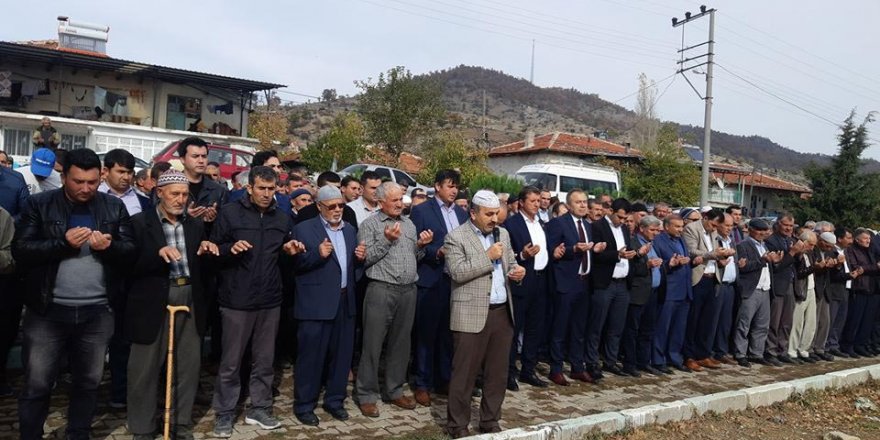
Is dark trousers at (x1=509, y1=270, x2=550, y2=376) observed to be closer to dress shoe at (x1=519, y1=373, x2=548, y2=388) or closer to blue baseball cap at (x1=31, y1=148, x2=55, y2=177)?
dress shoe at (x1=519, y1=373, x2=548, y2=388)

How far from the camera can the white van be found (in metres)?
21.5

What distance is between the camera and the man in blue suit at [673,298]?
8039 mm

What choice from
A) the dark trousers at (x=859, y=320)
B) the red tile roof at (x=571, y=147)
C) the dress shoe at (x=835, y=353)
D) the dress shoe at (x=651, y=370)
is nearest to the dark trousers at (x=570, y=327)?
the dress shoe at (x=651, y=370)

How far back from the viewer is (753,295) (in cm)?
891

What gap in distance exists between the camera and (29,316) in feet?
13.6

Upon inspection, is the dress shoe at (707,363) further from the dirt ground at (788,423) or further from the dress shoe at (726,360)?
the dirt ground at (788,423)

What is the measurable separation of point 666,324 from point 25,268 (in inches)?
268

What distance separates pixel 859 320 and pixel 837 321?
55 cm

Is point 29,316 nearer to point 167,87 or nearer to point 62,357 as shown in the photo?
point 62,357

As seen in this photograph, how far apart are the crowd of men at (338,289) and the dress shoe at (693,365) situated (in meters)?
0.02

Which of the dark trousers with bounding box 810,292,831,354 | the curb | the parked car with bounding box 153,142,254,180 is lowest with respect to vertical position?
the curb

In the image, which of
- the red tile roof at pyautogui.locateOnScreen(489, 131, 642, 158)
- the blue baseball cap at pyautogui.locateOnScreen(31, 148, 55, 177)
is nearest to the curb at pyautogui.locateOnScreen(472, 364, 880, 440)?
the blue baseball cap at pyautogui.locateOnScreen(31, 148, 55, 177)

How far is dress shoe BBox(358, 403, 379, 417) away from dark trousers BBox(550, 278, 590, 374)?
2.34 meters

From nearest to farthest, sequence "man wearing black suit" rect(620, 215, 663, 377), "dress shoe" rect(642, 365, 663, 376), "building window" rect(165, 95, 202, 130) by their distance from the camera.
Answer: "man wearing black suit" rect(620, 215, 663, 377), "dress shoe" rect(642, 365, 663, 376), "building window" rect(165, 95, 202, 130)
